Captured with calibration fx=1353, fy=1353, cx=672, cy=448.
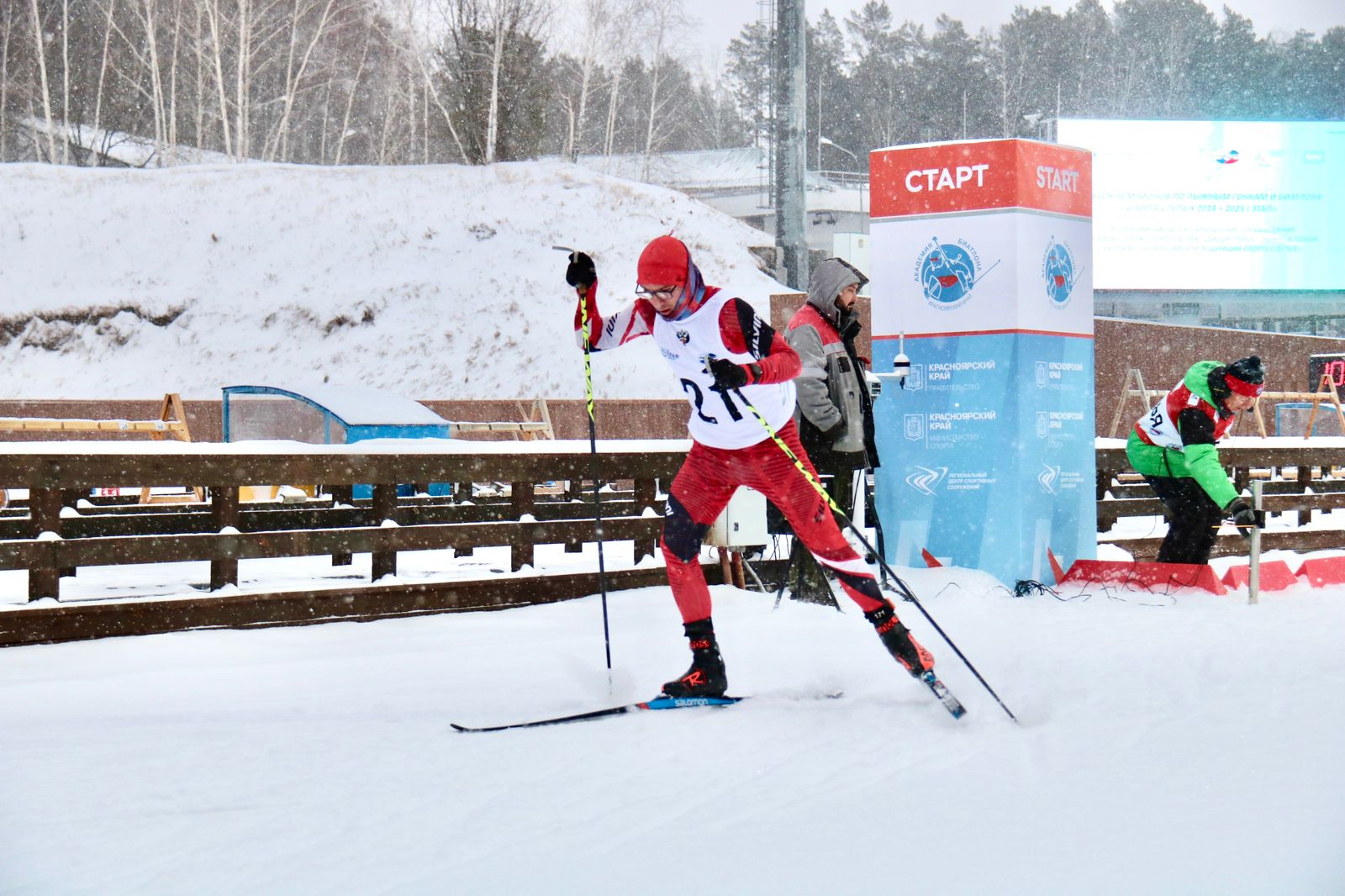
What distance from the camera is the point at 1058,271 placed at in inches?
355

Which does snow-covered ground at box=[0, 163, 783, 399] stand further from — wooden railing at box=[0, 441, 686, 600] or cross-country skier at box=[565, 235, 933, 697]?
cross-country skier at box=[565, 235, 933, 697]

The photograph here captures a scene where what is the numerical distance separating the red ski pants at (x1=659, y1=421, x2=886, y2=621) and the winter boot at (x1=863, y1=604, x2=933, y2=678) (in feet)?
0.81

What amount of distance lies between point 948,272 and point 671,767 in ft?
17.8

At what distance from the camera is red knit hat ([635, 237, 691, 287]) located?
5.22 meters

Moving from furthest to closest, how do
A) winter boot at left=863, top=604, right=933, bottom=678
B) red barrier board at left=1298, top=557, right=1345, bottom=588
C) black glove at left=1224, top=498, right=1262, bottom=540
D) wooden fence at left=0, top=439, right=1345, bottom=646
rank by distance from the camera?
red barrier board at left=1298, top=557, right=1345, bottom=588 → black glove at left=1224, top=498, right=1262, bottom=540 → wooden fence at left=0, top=439, right=1345, bottom=646 → winter boot at left=863, top=604, right=933, bottom=678

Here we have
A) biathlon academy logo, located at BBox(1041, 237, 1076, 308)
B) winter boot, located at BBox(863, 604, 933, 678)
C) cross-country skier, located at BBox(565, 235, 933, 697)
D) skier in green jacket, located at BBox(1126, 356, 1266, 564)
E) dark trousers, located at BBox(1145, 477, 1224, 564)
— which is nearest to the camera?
winter boot, located at BBox(863, 604, 933, 678)

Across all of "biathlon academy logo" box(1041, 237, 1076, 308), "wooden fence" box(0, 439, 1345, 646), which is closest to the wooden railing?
"wooden fence" box(0, 439, 1345, 646)

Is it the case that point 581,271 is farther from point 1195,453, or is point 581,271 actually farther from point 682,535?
point 1195,453

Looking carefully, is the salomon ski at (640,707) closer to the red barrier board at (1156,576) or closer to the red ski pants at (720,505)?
the red ski pants at (720,505)

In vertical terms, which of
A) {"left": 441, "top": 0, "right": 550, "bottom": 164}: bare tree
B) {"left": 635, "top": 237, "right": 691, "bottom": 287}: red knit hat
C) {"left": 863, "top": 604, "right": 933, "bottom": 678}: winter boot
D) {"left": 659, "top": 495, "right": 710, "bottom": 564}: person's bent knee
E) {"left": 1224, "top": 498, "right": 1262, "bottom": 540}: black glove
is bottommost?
{"left": 863, "top": 604, "right": 933, "bottom": 678}: winter boot

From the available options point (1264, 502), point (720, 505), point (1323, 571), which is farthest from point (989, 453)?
point (720, 505)

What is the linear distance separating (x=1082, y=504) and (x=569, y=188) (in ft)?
113

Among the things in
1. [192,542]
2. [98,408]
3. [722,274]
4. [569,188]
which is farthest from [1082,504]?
[569,188]

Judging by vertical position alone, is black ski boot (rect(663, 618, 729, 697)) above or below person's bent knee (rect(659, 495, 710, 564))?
below
